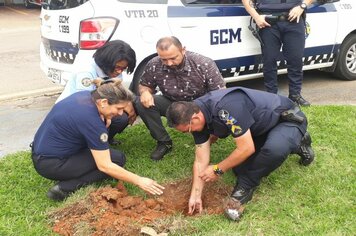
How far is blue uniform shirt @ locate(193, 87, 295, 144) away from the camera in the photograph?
9.30ft

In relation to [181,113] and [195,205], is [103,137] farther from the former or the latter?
[195,205]

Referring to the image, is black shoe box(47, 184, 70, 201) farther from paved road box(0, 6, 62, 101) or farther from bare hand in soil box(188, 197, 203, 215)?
paved road box(0, 6, 62, 101)

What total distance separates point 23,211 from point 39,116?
227 cm

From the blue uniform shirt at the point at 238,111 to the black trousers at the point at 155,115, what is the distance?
760 mm

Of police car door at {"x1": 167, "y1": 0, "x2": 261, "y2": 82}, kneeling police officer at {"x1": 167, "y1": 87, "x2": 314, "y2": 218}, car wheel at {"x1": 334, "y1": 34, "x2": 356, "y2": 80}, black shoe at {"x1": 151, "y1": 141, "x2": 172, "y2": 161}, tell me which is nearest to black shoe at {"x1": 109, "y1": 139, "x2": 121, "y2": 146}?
black shoe at {"x1": 151, "y1": 141, "x2": 172, "y2": 161}

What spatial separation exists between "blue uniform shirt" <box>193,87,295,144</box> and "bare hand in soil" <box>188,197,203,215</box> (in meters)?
0.41

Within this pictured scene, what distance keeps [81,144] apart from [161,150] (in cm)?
93

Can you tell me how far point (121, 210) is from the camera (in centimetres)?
301

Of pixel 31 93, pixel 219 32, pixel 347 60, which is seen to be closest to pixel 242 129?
pixel 219 32

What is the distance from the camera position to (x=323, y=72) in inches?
262

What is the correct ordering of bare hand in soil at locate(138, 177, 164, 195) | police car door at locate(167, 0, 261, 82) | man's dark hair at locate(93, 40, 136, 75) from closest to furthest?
bare hand in soil at locate(138, 177, 164, 195) < man's dark hair at locate(93, 40, 136, 75) < police car door at locate(167, 0, 261, 82)

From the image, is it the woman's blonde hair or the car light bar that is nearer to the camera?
the woman's blonde hair

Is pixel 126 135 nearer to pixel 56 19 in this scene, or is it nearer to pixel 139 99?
pixel 139 99

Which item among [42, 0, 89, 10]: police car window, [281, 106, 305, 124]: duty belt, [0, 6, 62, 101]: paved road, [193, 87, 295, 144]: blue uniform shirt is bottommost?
[0, 6, 62, 101]: paved road
